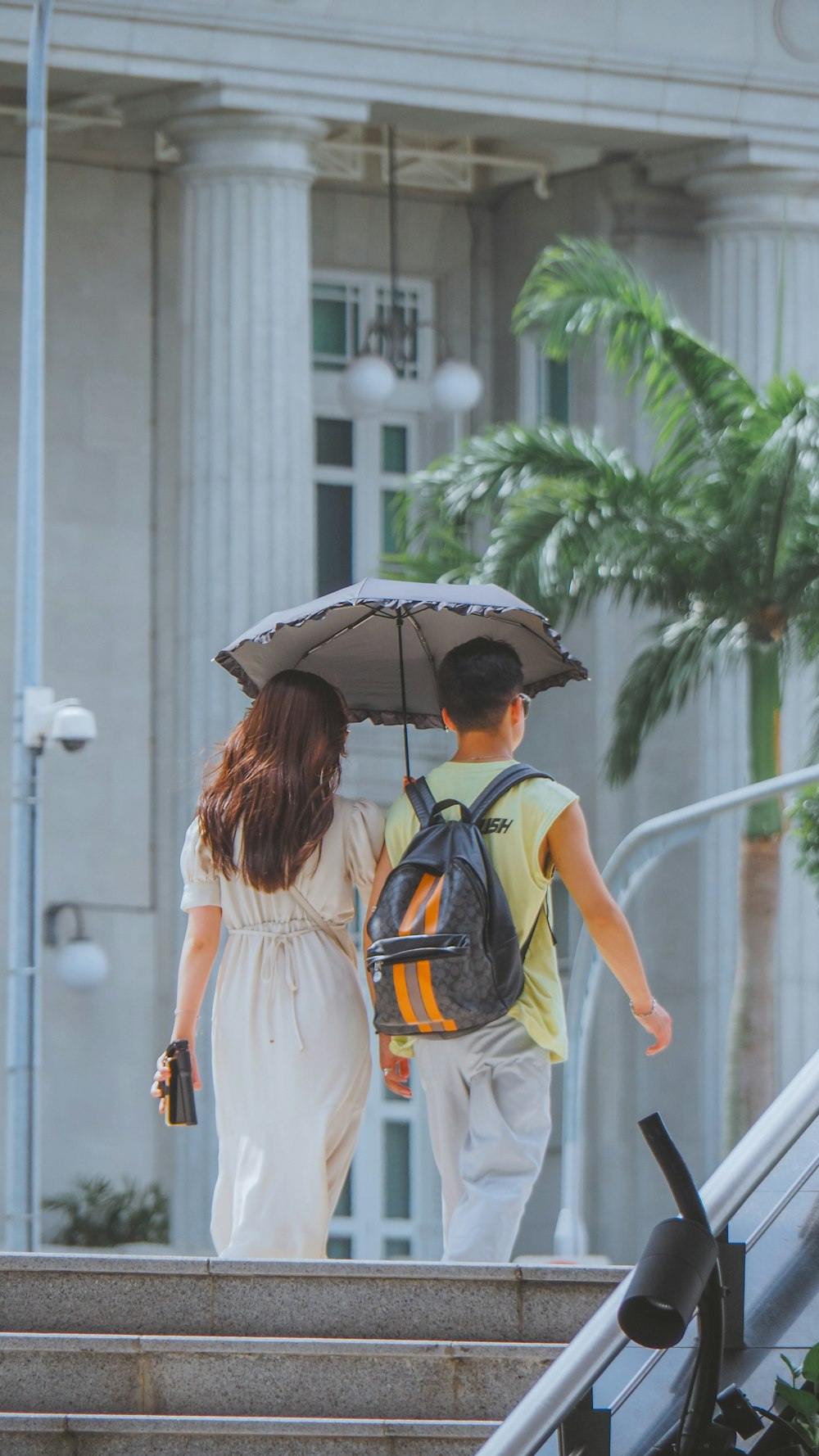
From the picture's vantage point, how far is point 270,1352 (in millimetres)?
5879

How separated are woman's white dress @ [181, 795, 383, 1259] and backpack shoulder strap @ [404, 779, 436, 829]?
165mm

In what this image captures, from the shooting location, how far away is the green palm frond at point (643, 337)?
18.2 meters

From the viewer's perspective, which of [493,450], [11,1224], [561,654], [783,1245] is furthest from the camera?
[493,450]

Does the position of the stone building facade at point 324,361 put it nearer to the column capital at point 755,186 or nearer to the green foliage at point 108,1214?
the column capital at point 755,186

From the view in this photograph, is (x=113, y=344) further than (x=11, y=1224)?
Yes

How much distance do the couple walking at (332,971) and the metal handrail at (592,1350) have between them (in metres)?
1.22

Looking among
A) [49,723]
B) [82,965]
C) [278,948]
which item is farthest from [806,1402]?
[82,965]

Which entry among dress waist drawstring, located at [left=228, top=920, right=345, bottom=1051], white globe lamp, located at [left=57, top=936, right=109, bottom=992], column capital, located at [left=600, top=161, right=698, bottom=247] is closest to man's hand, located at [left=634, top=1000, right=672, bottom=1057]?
dress waist drawstring, located at [left=228, top=920, right=345, bottom=1051]

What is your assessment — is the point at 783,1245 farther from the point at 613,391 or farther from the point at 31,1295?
the point at 613,391

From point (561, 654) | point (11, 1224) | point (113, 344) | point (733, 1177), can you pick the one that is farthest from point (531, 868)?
point (113, 344)

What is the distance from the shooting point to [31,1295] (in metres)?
6.21

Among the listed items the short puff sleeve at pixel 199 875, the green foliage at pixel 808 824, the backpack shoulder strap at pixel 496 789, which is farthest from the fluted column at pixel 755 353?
the backpack shoulder strap at pixel 496 789

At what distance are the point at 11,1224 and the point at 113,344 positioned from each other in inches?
370

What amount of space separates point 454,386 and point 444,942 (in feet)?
59.8
